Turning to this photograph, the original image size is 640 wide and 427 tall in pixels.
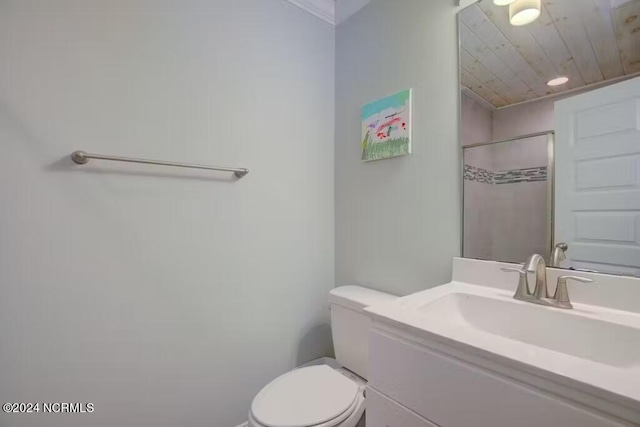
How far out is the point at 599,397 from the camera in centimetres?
44

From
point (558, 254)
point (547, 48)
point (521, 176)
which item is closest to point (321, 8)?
point (547, 48)

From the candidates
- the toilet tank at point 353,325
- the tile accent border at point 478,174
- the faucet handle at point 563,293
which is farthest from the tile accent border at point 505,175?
the toilet tank at point 353,325

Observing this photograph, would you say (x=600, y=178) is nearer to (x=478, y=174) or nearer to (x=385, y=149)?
(x=478, y=174)

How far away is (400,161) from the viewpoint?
132 centimetres

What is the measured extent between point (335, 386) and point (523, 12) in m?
1.56

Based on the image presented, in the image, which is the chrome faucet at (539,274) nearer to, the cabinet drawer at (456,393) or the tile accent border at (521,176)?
the tile accent border at (521,176)

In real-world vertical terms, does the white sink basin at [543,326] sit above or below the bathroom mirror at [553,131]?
below

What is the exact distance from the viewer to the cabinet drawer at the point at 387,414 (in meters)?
0.67

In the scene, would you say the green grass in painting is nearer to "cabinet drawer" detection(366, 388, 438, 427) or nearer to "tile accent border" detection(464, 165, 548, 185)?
"tile accent border" detection(464, 165, 548, 185)

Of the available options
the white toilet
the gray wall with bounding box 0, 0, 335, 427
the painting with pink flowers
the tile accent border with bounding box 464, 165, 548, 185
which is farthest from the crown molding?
the white toilet

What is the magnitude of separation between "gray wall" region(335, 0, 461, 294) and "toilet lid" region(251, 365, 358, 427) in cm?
49

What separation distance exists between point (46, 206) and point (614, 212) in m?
1.76

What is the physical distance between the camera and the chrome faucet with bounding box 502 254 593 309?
0.81 m

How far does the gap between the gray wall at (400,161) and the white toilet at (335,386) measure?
203 millimetres
